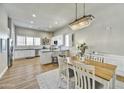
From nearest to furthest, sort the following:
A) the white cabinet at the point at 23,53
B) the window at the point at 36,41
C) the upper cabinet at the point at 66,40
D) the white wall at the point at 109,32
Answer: the white wall at the point at 109,32, the upper cabinet at the point at 66,40, the white cabinet at the point at 23,53, the window at the point at 36,41

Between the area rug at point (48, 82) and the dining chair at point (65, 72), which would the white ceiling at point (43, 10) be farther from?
the area rug at point (48, 82)

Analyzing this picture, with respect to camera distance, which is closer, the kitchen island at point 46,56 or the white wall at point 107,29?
the white wall at point 107,29

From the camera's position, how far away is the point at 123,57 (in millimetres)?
3633

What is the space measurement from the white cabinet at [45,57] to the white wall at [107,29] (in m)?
2.56

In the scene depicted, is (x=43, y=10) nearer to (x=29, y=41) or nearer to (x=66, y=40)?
(x=66, y=40)

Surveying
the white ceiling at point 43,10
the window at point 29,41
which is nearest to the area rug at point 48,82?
the white ceiling at point 43,10

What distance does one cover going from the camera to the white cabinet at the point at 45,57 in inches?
239

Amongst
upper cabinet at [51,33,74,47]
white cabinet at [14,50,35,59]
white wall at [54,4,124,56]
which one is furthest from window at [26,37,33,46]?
white wall at [54,4,124,56]

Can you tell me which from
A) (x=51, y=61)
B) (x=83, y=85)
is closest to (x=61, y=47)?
(x=51, y=61)

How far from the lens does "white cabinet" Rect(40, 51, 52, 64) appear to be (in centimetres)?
608

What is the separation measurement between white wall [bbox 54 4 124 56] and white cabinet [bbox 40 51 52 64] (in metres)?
2.56

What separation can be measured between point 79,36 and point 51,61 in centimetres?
244

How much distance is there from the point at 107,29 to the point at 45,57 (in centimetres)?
381
